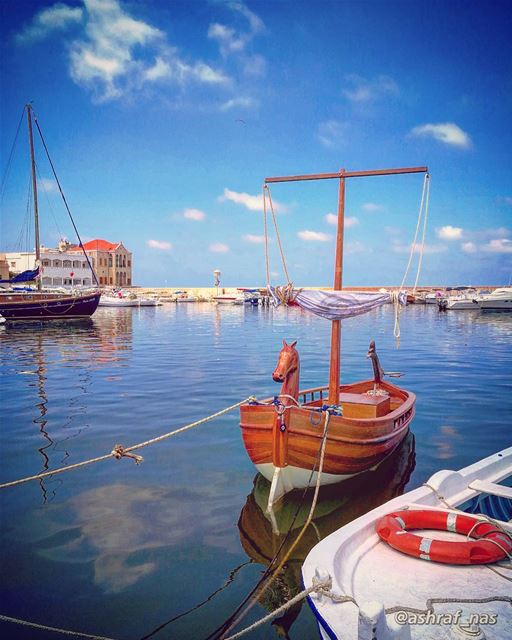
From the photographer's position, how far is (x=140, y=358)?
25.2 meters

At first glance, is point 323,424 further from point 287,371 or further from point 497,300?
point 497,300

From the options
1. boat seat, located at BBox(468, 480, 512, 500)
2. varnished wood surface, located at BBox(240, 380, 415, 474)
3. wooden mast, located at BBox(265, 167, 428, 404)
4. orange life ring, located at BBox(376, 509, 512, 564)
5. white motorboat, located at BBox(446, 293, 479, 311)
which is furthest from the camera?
white motorboat, located at BBox(446, 293, 479, 311)

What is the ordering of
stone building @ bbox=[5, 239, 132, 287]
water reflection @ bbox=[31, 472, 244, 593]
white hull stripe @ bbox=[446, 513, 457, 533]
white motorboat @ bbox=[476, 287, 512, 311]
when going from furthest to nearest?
stone building @ bbox=[5, 239, 132, 287]
white motorboat @ bbox=[476, 287, 512, 311]
water reflection @ bbox=[31, 472, 244, 593]
white hull stripe @ bbox=[446, 513, 457, 533]

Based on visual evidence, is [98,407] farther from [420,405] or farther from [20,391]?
[420,405]

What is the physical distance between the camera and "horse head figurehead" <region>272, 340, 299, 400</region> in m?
8.24

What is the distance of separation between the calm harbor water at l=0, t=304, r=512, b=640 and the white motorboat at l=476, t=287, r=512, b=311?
58.6 m

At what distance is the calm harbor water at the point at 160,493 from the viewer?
556 centimetres

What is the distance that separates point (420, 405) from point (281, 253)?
8.67 metres

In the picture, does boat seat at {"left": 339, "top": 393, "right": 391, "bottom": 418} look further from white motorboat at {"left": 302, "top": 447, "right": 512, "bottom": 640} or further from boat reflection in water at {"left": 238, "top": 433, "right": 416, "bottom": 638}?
white motorboat at {"left": 302, "top": 447, "right": 512, "bottom": 640}

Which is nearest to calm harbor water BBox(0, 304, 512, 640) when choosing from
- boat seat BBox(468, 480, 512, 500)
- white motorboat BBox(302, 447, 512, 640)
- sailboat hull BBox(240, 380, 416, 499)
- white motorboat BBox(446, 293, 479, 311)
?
sailboat hull BBox(240, 380, 416, 499)

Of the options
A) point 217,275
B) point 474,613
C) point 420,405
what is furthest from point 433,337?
point 217,275

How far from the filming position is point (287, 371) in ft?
27.6

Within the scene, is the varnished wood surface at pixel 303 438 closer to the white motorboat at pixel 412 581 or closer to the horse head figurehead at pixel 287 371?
the horse head figurehead at pixel 287 371

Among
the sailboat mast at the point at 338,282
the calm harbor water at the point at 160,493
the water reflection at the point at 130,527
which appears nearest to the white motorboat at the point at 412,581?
the calm harbor water at the point at 160,493
